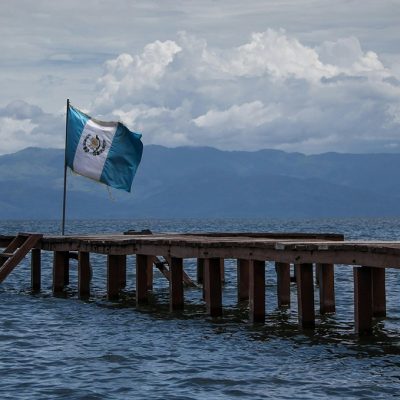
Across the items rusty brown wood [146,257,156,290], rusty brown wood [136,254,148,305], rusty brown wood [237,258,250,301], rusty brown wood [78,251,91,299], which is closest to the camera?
rusty brown wood [136,254,148,305]

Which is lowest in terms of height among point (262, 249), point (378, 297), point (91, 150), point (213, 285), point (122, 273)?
point (378, 297)

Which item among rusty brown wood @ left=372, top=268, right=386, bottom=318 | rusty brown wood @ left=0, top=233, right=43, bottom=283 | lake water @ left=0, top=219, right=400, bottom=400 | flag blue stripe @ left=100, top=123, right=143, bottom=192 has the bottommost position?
lake water @ left=0, top=219, right=400, bottom=400

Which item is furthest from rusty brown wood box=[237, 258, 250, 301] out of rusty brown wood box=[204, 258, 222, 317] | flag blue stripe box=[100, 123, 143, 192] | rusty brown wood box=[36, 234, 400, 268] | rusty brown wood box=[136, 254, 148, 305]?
flag blue stripe box=[100, 123, 143, 192]

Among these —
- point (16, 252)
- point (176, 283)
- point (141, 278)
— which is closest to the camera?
point (176, 283)

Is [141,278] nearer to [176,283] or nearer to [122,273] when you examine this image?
[176,283]

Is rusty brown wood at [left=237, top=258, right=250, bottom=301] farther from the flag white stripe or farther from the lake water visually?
the flag white stripe

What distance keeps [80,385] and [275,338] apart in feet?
22.6

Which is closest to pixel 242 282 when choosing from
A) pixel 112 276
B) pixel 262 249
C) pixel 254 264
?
pixel 112 276

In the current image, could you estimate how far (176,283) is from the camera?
98.2ft

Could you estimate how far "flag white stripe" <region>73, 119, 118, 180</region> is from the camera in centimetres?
3738

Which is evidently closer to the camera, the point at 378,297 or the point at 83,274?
the point at 378,297

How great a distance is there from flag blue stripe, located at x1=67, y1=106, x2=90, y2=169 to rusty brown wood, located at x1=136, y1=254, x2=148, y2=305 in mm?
7300

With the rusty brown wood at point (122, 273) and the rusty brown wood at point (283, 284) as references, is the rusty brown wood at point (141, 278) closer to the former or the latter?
the rusty brown wood at point (283, 284)

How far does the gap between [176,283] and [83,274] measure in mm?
5643
